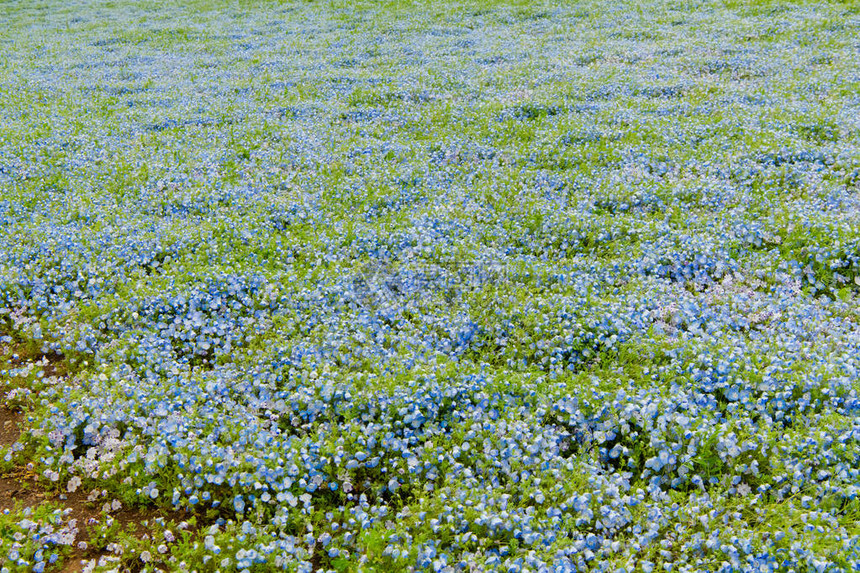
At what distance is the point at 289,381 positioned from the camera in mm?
7285

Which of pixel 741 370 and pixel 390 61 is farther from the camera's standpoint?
pixel 390 61

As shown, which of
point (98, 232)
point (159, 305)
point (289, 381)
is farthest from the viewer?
point (98, 232)

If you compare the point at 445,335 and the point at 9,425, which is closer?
the point at 9,425

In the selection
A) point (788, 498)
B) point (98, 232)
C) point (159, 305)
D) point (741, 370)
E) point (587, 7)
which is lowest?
point (788, 498)

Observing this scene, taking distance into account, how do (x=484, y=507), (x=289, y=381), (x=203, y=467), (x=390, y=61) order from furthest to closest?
(x=390, y=61), (x=289, y=381), (x=203, y=467), (x=484, y=507)

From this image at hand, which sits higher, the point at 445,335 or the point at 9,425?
the point at 445,335

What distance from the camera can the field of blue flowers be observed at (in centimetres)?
555

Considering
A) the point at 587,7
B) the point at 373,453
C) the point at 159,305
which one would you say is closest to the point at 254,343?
the point at 159,305

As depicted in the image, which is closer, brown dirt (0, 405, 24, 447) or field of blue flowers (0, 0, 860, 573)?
field of blue flowers (0, 0, 860, 573)

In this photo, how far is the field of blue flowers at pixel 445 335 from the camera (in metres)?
5.55

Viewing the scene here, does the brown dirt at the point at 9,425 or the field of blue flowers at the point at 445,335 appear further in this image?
the brown dirt at the point at 9,425

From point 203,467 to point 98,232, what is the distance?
6.39 metres

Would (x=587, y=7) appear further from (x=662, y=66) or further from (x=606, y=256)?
(x=606, y=256)

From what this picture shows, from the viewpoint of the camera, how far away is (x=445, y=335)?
798 cm
